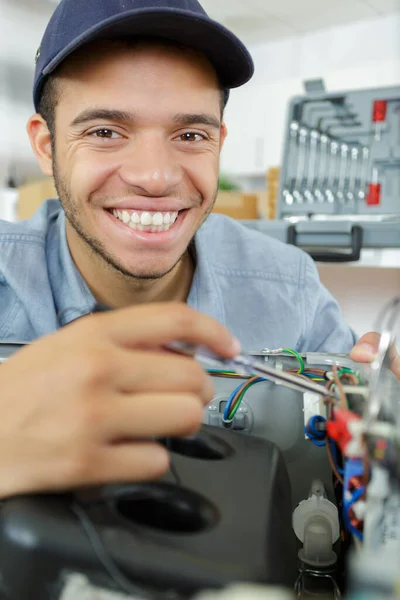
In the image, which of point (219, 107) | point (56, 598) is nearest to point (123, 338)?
point (56, 598)

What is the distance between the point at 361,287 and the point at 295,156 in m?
0.47

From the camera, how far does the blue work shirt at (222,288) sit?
94 centimetres

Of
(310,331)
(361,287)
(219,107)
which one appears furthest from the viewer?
(361,287)

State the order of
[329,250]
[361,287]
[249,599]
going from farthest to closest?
[361,287] < [329,250] < [249,599]

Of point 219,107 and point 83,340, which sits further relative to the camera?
point 219,107

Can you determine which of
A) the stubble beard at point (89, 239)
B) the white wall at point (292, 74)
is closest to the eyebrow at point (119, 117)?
the stubble beard at point (89, 239)

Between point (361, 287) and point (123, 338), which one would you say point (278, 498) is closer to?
point (123, 338)

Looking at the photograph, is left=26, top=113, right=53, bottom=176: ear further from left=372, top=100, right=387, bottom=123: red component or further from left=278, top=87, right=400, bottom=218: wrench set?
left=372, top=100, right=387, bottom=123: red component

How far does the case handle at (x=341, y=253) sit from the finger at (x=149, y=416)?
1.25m

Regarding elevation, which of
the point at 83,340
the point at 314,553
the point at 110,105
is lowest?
the point at 314,553

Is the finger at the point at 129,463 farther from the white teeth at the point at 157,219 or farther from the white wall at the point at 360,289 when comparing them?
the white wall at the point at 360,289

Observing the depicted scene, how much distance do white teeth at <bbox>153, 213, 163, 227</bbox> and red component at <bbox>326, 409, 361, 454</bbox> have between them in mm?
548

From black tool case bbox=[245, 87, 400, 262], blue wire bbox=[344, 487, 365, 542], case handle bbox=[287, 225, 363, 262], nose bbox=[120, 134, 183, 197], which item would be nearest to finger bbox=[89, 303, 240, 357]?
blue wire bbox=[344, 487, 365, 542]

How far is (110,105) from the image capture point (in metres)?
Answer: 0.77
